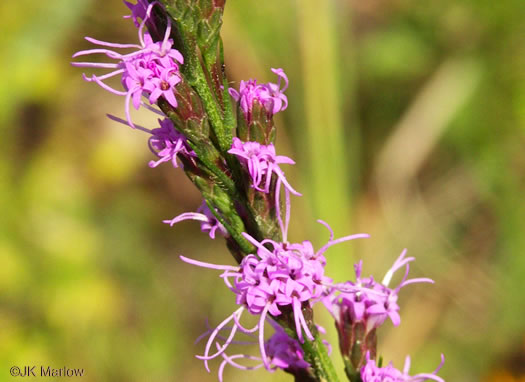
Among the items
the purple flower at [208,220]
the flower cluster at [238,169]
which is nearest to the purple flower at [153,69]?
the flower cluster at [238,169]

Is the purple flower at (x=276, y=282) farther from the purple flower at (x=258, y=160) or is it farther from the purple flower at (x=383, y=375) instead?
the purple flower at (x=383, y=375)

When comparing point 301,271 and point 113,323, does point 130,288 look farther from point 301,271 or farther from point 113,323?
point 301,271

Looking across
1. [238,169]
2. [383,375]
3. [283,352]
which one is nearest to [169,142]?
[238,169]

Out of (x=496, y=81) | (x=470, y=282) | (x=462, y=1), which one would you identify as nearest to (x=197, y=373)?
(x=470, y=282)

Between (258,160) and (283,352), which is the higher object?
(258,160)

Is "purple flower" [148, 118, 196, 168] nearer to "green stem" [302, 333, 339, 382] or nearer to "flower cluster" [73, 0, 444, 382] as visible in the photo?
"flower cluster" [73, 0, 444, 382]

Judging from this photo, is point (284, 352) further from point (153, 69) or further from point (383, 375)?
point (153, 69)
